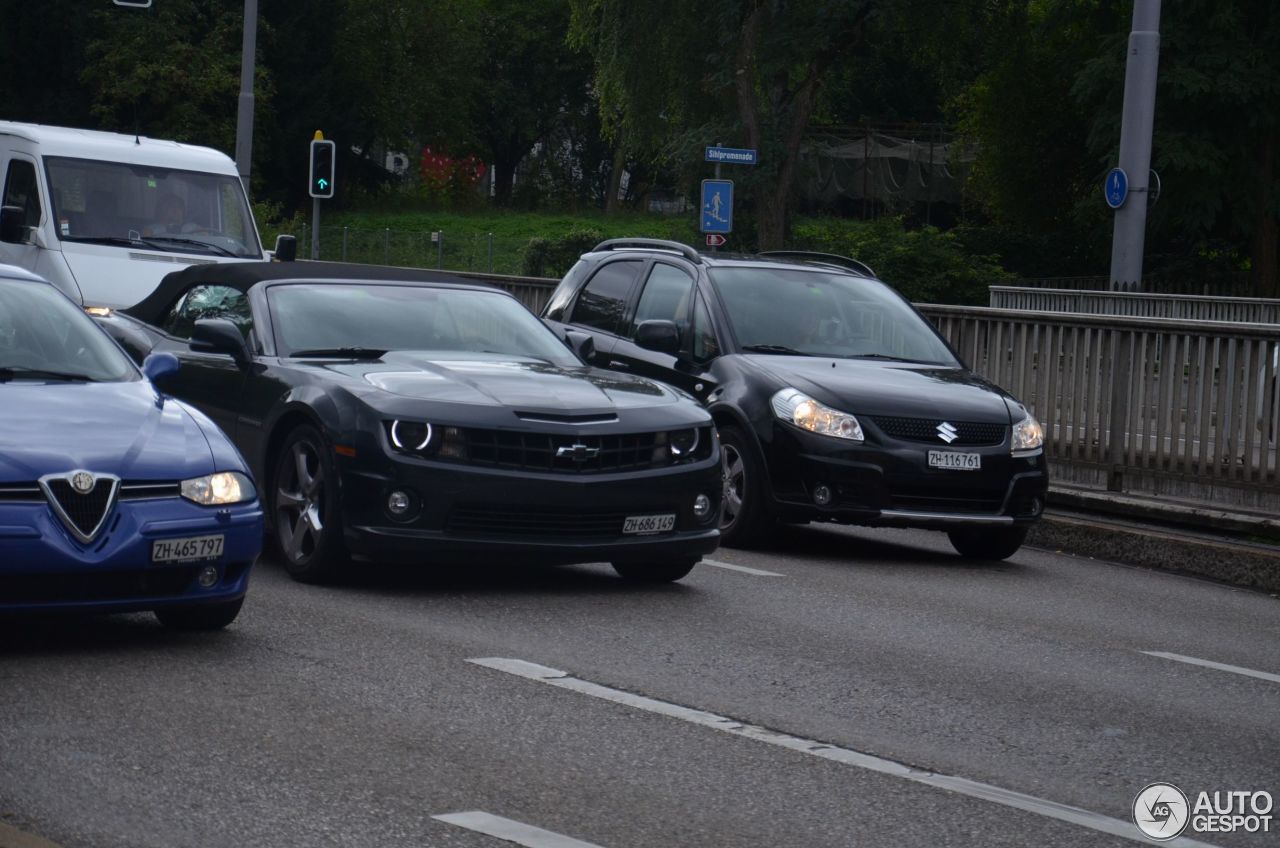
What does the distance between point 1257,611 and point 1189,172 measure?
25.3 meters

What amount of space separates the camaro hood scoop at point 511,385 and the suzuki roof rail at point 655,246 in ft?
10.3

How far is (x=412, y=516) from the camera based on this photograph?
9086 mm

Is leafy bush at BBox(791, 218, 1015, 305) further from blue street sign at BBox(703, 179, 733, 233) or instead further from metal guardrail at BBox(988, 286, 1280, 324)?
metal guardrail at BBox(988, 286, 1280, 324)

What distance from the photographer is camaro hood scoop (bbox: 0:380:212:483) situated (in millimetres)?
7215

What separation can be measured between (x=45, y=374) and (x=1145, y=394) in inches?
308

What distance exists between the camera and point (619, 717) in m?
6.84

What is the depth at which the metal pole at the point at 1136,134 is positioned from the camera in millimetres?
19766

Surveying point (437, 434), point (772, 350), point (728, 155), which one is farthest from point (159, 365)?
point (728, 155)

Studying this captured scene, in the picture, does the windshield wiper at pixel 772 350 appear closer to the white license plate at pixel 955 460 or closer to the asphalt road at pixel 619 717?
the white license plate at pixel 955 460

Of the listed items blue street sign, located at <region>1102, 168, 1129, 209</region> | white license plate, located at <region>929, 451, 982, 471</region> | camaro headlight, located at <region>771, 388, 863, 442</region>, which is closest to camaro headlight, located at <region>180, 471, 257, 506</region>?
camaro headlight, located at <region>771, 388, 863, 442</region>

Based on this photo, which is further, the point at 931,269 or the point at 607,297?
the point at 931,269

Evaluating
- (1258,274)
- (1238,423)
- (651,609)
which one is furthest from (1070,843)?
(1258,274)

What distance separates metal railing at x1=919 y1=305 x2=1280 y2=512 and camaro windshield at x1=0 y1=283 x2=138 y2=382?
7075 millimetres

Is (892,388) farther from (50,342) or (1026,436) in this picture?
(50,342)
